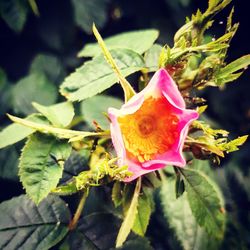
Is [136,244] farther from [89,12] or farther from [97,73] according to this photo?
[89,12]

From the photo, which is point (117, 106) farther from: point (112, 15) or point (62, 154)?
point (112, 15)

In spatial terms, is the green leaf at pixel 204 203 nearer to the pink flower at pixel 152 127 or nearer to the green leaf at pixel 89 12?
the pink flower at pixel 152 127

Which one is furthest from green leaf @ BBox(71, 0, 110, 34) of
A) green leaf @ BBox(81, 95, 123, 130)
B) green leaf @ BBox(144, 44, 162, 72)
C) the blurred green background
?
green leaf @ BBox(144, 44, 162, 72)

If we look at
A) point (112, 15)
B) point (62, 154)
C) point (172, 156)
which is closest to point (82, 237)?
point (62, 154)

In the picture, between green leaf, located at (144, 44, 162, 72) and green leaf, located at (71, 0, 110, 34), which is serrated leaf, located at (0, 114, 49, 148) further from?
green leaf, located at (71, 0, 110, 34)

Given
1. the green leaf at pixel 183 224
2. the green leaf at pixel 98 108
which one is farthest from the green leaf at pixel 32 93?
the green leaf at pixel 183 224

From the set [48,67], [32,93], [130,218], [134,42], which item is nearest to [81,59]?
[48,67]
